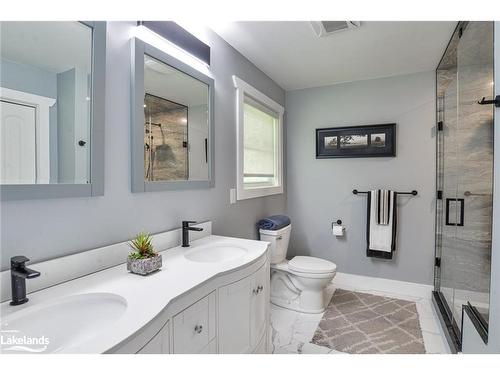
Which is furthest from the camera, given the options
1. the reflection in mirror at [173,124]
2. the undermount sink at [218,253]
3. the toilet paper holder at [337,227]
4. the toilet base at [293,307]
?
the toilet paper holder at [337,227]

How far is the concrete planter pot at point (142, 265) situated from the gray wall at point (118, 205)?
0.19 meters

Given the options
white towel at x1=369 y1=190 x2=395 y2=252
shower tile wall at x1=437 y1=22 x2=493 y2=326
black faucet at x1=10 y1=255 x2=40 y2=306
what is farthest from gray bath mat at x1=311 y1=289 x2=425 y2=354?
black faucet at x1=10 y1=255 x2=40 y2=306

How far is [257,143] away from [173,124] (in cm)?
120

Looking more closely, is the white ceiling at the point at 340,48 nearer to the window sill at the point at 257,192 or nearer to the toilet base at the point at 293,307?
the window sill at the point at 257,192

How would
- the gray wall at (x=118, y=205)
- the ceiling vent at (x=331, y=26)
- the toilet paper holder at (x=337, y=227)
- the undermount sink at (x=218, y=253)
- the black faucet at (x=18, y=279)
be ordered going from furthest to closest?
the toilet paper holder at (x=337, y=227) < the ceiling vent at (x=331, y=26) < the undermount sink at (x=218, y=253) < the gray wall at (x=118, y=205) < the black faucet at (x=18, y=279)

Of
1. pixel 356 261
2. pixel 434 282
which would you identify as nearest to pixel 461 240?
pixel 434 282

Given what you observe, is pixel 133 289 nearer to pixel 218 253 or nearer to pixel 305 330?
pixel 218 253

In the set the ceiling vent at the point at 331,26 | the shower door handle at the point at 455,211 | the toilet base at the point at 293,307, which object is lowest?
the toilet base at the point at 293,307

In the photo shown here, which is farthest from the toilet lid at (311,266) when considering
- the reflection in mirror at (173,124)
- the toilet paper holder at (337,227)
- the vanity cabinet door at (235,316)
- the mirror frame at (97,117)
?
the mirror frame at (97,117)

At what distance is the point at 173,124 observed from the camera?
1.55m

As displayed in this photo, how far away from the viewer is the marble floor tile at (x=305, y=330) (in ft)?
5.99

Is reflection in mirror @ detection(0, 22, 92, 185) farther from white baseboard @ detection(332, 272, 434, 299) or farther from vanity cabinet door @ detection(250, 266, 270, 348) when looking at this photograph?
white baseboard @ detection(332, 272, 434, 299)

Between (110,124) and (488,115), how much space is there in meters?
1.90

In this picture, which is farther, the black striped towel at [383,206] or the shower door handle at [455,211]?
the black striped towel at [383,206]
